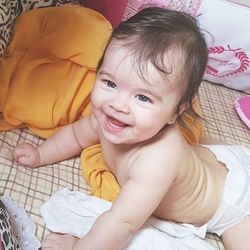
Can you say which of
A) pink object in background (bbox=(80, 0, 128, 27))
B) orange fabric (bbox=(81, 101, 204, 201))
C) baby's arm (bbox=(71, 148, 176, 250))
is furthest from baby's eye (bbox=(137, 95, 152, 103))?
pink object in background (bbox=(80, 0, 128, 27))

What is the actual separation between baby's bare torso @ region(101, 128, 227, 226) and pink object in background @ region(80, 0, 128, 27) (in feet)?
1.56

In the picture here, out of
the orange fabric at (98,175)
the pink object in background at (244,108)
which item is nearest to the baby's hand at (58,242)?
the orange fabric at (98,175)

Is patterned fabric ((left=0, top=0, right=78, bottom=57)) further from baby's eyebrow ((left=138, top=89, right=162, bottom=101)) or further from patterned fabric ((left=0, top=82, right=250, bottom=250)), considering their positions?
baby's eyebrow ((left=138, top=89, right=162, bottom=101))

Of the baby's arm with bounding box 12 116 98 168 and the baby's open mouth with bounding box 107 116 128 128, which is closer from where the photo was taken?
the baby's open mouth with bounding box 107 116 128 128

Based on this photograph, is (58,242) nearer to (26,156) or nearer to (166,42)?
(26,156)

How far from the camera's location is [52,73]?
1.04m

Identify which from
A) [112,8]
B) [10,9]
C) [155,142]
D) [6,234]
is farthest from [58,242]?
[112,8]

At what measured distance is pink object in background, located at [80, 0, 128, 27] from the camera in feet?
4.15

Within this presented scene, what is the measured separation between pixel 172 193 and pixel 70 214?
189mm

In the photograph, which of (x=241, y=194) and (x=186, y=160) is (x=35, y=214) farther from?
(x=241, y=194)

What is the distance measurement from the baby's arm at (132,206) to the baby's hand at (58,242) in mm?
23

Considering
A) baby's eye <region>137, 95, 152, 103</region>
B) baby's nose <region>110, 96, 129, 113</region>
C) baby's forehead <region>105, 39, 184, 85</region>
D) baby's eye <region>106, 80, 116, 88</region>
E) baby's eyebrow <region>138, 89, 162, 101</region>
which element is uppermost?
baby's forehead <region>105, 39, 184, 85</region>

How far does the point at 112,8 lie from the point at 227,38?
0.33m

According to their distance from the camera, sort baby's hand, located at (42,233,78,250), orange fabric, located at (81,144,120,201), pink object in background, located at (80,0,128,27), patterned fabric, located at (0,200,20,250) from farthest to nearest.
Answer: pink object in background, located at (80,0,128,27) → orange fabric, located at (81,144,120,201) → baby's hand, located at (42,233,78,250) → patterned fabric, located at (0,200,20,250)
